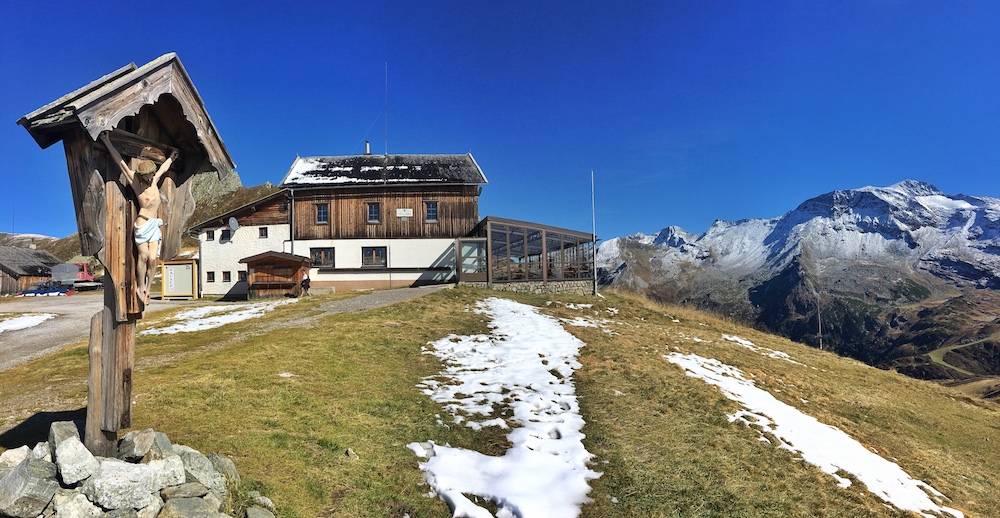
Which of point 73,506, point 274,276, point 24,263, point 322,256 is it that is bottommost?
point 73,506

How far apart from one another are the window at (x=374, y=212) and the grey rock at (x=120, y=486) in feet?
94.0

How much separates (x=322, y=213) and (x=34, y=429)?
2747cm

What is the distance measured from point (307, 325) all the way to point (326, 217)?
61.1ft

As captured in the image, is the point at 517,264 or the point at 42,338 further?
the point at 517,264

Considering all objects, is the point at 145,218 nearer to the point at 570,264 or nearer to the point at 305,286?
the point at 305,286

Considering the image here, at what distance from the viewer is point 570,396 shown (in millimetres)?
8758

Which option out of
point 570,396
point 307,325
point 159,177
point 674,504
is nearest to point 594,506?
point 674,504

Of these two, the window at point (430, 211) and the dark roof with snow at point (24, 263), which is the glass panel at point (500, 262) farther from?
the dark roof with snow at point (24, 263)

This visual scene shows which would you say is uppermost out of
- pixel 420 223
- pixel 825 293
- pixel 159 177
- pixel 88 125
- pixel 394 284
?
pixel 420 223

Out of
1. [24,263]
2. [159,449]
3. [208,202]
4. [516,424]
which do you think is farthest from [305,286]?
[208,202]

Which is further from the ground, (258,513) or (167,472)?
(167,472)

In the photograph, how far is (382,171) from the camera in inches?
1302

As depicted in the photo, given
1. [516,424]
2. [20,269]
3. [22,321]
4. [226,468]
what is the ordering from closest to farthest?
[226,468], [516,424], [22,321], [20,269]

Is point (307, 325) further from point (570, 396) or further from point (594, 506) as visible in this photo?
point (594, 506)
